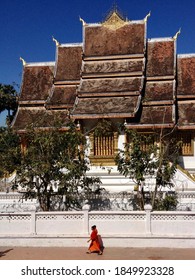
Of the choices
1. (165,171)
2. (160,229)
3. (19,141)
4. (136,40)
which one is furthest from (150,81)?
(160,229)

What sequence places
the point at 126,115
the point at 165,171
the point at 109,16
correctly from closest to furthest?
the point at 165,171
the point at 126,115
the point at 109,16

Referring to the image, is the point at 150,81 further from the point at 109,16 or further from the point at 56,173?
the point at 56,173

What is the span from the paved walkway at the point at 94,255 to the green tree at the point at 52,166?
102 inches

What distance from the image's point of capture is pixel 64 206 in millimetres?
16969

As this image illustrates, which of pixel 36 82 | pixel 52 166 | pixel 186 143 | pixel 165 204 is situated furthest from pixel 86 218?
pixel 36 82

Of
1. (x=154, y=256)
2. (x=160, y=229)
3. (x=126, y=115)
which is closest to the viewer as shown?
(x=154, y=256)

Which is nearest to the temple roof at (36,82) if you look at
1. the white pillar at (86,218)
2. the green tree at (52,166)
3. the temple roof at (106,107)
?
the temple roof at (106,107)

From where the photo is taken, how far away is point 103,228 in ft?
46.4

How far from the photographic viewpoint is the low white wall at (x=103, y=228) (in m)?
13.8

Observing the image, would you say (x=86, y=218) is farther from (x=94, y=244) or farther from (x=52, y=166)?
(x=52, y=166)

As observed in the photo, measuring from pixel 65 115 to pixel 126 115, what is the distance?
13.3 ft

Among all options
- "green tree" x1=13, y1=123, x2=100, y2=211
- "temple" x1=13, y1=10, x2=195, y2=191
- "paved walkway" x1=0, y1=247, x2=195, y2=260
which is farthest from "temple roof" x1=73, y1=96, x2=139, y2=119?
"paved walkway" x1=0, y1=247, x2=195, y2=260

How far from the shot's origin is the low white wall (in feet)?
45.4

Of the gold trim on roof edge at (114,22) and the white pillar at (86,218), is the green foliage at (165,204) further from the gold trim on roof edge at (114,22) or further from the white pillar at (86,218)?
the gold trim on roof edge at (114,22)
